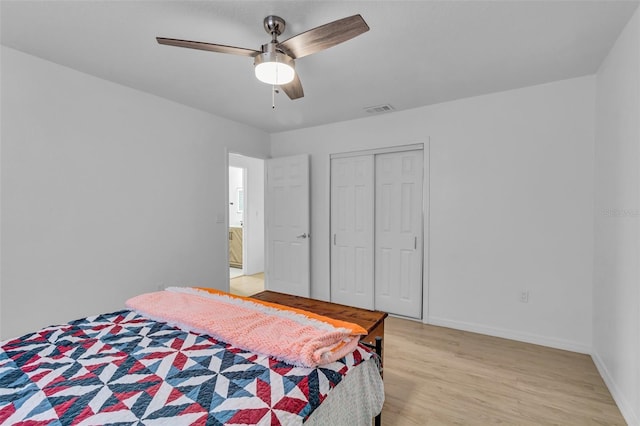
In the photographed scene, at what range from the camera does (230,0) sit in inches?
66.0

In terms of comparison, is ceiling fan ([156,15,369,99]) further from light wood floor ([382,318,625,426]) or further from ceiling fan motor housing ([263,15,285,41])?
light wood floor ([382,318,625,426])

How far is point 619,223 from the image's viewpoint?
6.70 ft

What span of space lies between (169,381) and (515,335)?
3.09m

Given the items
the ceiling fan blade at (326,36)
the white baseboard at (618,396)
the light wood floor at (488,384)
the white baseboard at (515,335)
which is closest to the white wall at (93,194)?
the ceiling fan blade at (326,36)

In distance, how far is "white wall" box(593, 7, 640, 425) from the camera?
1.78 metres

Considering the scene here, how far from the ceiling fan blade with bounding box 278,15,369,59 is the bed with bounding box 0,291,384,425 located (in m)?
1.49

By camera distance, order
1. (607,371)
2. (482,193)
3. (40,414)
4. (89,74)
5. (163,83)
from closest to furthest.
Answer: (40,414) < (607,371) < (89,74) < (163,83) < (482,193)

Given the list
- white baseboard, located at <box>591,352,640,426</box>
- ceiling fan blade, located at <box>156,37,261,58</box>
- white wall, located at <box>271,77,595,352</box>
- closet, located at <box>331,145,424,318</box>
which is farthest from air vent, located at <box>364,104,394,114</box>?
white baseboard, located at <box>591,352,640,426</box>

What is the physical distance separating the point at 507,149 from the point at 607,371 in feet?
6.38

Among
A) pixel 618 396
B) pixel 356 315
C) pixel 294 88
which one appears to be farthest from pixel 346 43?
pixel 618 396

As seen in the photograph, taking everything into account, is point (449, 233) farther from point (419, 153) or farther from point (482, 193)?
point (419, 153)

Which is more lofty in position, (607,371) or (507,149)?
(507,149)

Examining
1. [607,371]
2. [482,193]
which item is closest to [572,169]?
[482,193]

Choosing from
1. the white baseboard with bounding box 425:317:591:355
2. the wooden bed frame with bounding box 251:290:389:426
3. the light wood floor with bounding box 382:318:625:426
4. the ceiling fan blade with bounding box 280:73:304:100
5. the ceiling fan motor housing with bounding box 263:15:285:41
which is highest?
the ceiling fan motor housing with bounding box 263:15:285:41
